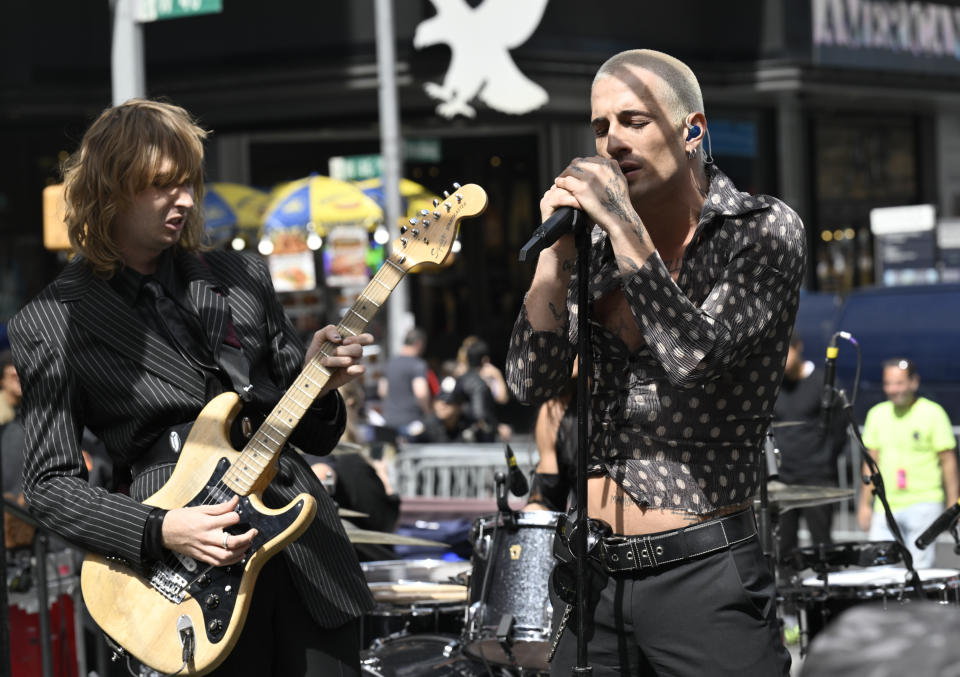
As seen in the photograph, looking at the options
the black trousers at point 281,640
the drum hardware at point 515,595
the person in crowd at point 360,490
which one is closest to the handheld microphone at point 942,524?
the drum hardware at point 515,595

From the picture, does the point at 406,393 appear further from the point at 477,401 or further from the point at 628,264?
the point at 628,264

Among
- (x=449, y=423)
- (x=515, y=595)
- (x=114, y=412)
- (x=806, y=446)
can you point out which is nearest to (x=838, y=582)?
(x=515, y=595)

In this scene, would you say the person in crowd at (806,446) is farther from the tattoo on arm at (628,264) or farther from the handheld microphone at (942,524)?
the tattoo on arm at (628,264)

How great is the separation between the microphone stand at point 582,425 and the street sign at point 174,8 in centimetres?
490

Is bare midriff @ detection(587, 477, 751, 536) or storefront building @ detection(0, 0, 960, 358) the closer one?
bare midriff @ detection(587, 477, 751, 536)

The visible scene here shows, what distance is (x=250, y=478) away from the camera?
3131 millimetres

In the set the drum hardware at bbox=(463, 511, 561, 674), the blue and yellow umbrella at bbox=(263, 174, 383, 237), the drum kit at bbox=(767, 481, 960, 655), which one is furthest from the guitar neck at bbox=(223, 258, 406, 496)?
the blue and yellow umbrella at bbox=(263, 174, 383, 237)

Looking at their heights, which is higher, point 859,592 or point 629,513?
point 629,513

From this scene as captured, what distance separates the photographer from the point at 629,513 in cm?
294

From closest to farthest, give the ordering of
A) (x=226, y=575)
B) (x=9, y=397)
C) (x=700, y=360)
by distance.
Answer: (x=700, y=360) → (x=226, y=575) → (x=9, y=397)

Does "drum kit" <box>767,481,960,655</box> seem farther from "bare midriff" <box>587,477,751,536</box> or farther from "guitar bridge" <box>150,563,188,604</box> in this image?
"guitar bridge" <box>150,563,188,604</box>

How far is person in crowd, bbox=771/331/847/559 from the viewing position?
31.6ft

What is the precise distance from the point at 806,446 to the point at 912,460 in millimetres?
809

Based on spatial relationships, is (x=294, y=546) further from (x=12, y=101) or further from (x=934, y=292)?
(x=12, y=101)
